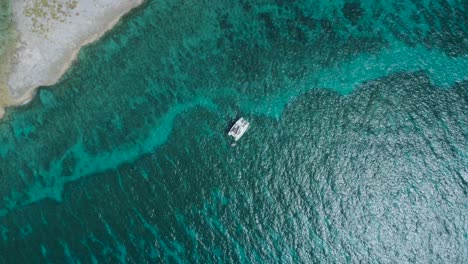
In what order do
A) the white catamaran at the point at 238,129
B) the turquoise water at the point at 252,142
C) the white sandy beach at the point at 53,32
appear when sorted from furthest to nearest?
the white sandy beach at the point at 53,32, the white catamaran at the point at 238,129, the turquoise water at the point at 252,142

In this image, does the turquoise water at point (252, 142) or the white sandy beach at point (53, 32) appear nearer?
the turquoise water at point (252, 142)

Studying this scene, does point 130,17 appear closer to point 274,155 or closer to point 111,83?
point 111,83

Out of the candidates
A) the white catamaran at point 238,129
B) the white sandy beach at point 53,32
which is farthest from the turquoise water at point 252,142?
the white sandy beach at point 53,32

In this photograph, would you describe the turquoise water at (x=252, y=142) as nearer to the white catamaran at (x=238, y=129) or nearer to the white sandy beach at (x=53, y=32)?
the white catamaran at (x=238, y=129)

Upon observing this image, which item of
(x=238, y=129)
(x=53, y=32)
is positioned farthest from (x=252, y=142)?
(x=53, y=32)

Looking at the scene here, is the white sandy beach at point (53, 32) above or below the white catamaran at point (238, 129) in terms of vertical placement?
above

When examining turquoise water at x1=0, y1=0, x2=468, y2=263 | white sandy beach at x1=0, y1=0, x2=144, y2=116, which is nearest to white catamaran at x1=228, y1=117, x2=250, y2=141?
turquoise water at x1=0, y1=0, x2=468, y2=263

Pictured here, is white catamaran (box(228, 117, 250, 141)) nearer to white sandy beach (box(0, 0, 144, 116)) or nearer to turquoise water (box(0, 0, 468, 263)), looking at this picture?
turquoise water (box(0, 0, 468, 263))
